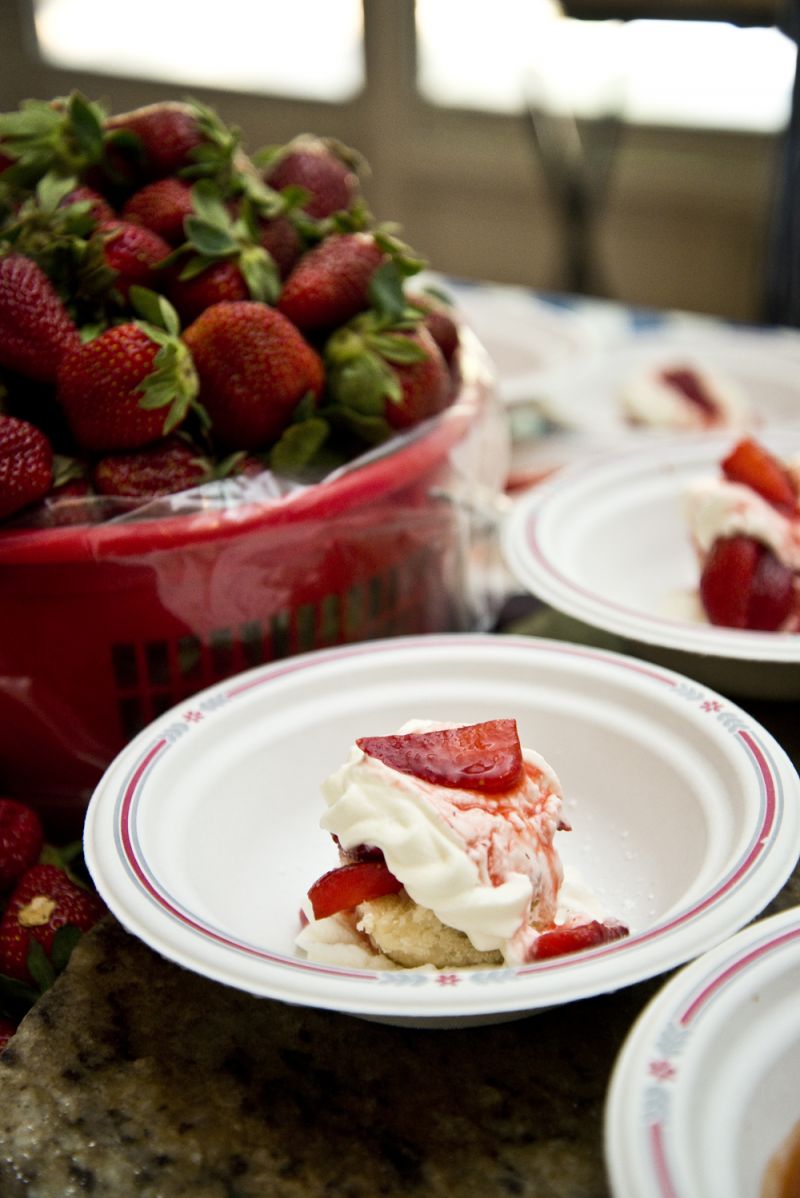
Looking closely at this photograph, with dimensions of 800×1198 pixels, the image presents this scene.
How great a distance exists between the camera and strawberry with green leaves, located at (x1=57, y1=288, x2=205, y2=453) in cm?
101

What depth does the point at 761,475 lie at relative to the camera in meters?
1.23

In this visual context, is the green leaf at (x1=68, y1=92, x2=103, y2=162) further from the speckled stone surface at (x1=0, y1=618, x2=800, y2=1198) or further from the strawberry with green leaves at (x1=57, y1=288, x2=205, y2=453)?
the speckled stone surface at (x1=0, y1=618, x2=800, y2=1198)

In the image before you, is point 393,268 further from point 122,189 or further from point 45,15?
point 45,15

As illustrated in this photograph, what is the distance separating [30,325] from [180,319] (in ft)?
0.49

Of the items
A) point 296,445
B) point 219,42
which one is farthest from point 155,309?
point 219,42

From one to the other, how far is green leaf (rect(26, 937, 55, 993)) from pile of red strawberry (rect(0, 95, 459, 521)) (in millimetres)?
331

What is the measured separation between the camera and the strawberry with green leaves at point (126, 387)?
1.01 m

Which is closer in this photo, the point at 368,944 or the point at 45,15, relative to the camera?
the point at 368,944

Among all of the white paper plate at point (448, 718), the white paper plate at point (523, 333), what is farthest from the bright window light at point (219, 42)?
the white paper plate at point (448, 718)

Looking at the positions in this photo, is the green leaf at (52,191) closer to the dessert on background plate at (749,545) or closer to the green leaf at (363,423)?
the green leaf at (363,423)

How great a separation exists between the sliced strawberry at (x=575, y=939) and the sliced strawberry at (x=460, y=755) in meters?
0.10

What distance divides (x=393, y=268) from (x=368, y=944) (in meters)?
0.64

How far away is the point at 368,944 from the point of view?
80cm

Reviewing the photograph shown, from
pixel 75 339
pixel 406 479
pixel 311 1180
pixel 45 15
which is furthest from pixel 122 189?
pixel 45 15
